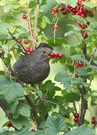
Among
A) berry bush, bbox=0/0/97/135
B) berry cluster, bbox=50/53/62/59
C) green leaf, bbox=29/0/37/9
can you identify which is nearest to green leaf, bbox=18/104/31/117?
berry bush, bbox=0/0/97/135

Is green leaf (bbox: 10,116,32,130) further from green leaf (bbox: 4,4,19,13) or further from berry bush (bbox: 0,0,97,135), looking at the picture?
green leaf (bbox: 4,4,19,13)

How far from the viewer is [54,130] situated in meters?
1.60

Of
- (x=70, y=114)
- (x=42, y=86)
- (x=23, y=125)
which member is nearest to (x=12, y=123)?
(x=23, y=125)

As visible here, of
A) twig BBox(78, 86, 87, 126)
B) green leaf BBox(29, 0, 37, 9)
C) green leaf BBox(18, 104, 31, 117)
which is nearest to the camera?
green leaf BBox(18, 104, 31, 117)

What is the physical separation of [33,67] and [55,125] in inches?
17.9

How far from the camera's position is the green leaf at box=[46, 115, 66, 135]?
160 cm

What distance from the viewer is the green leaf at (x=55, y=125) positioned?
5.25 feet

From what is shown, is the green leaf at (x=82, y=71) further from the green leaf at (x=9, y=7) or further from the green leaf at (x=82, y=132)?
the green leaf at (x=9, y=7)

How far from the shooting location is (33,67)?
2025mm

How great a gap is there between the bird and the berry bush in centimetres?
3

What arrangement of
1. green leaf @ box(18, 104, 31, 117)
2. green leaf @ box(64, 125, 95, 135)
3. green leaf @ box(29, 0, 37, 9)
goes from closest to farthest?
green leaf @ box(64, 125, 95, 135), green leaf @ box(18, 104, 31, 117), green leaf @ box(29, 0, 37, 9)

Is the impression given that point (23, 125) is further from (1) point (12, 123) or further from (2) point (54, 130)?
(2) point (54, 130)

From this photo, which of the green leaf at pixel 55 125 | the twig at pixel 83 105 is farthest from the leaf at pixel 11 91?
the twig at pixel 83 105

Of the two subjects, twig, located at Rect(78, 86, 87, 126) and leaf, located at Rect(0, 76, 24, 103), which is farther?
twig, located at Rect(78, 86, 87, 126)
